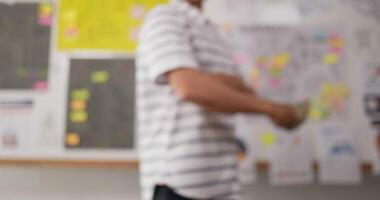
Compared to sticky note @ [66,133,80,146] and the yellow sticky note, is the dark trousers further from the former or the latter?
the yellow sticky note

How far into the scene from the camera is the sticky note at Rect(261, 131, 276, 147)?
50.4 inches

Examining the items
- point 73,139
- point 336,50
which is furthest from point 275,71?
point 73,139

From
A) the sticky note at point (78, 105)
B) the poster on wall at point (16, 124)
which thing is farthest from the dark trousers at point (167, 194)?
the poster on wall at point (16, 124)

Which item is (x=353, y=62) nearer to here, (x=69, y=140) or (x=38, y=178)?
(x=69, y=140)

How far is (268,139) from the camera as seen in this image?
4.22 ft

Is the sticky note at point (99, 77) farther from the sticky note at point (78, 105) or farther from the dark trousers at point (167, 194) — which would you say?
the dark trousers at point (167, 194)

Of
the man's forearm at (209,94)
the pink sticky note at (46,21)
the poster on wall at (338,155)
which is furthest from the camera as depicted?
the pink sticky note at (46,21)

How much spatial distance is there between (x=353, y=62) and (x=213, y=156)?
3.26 ft

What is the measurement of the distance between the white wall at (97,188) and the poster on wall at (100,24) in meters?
0.55

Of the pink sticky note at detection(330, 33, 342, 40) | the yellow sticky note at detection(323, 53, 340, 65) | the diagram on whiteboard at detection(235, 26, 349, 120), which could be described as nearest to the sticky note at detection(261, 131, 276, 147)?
the diagram on whiteboard at detection(235, 26, 349, 120)

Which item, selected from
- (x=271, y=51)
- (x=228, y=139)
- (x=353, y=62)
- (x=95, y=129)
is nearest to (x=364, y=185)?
(x=353, y=62)

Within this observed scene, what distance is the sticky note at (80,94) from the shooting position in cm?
130

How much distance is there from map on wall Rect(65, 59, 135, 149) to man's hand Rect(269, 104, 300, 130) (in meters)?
0.78

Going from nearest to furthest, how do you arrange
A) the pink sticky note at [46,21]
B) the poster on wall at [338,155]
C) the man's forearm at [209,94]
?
the man's forearm at [209,94] < the poster on wall at [338,155] < the pink sticky note at [46,21]
